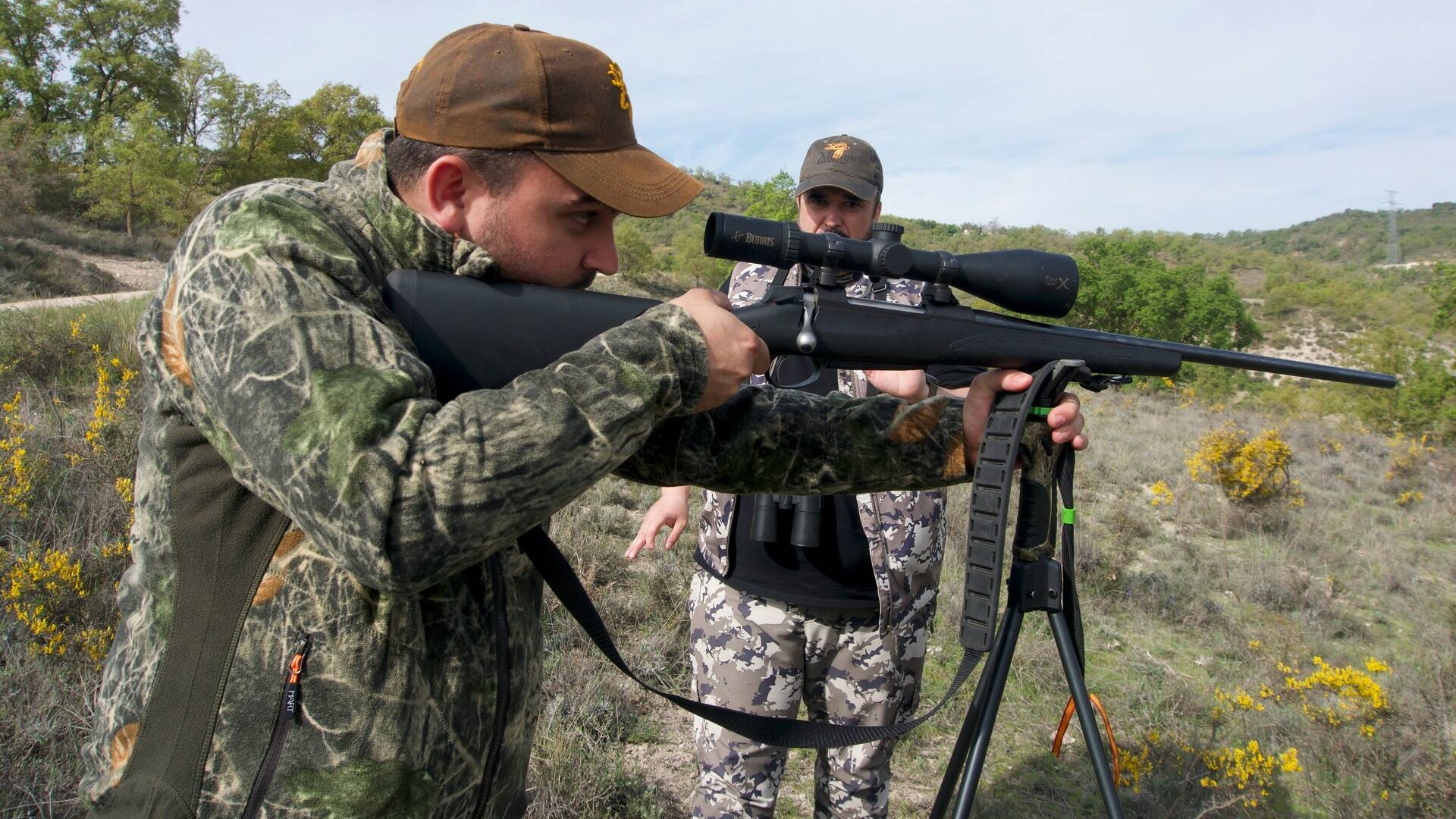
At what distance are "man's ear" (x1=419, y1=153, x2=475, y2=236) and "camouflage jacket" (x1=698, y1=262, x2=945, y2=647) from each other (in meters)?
1.26

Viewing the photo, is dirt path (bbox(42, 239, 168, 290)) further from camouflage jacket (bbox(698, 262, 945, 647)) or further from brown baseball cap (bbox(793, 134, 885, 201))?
camouflage jacket (bbox(698, 262, 945, 647))

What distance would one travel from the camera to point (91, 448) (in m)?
5.05

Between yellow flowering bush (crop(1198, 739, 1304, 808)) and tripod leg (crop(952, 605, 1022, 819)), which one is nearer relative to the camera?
tripod leg (crop(952, 605, 1022, 819))

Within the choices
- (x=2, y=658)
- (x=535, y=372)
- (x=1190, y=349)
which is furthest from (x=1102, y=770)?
(x=2, y=658)

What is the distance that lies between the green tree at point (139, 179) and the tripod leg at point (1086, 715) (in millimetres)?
Answer: 29887

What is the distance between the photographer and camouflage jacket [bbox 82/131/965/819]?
3.78 ft

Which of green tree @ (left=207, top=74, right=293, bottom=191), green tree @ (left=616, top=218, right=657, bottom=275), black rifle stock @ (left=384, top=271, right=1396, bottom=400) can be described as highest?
green tree @ (left=207, top=74, right=293, bottom=191)

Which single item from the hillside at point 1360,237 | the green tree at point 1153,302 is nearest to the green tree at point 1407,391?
the green tree at point 1153,302

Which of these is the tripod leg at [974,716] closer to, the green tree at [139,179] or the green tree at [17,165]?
the green tree at [17,165]

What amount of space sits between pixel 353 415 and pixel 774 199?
3163 cm

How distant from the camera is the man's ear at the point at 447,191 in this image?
4.77 ft

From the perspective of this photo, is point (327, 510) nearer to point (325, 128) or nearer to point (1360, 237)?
point (325, 128)

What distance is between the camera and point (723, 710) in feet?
6.64

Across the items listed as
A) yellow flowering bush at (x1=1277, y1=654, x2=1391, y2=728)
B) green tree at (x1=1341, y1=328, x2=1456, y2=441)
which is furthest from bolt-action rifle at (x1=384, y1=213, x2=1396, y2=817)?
green tree at (x1=1341, y1=328, x2=1456, y2=441)
